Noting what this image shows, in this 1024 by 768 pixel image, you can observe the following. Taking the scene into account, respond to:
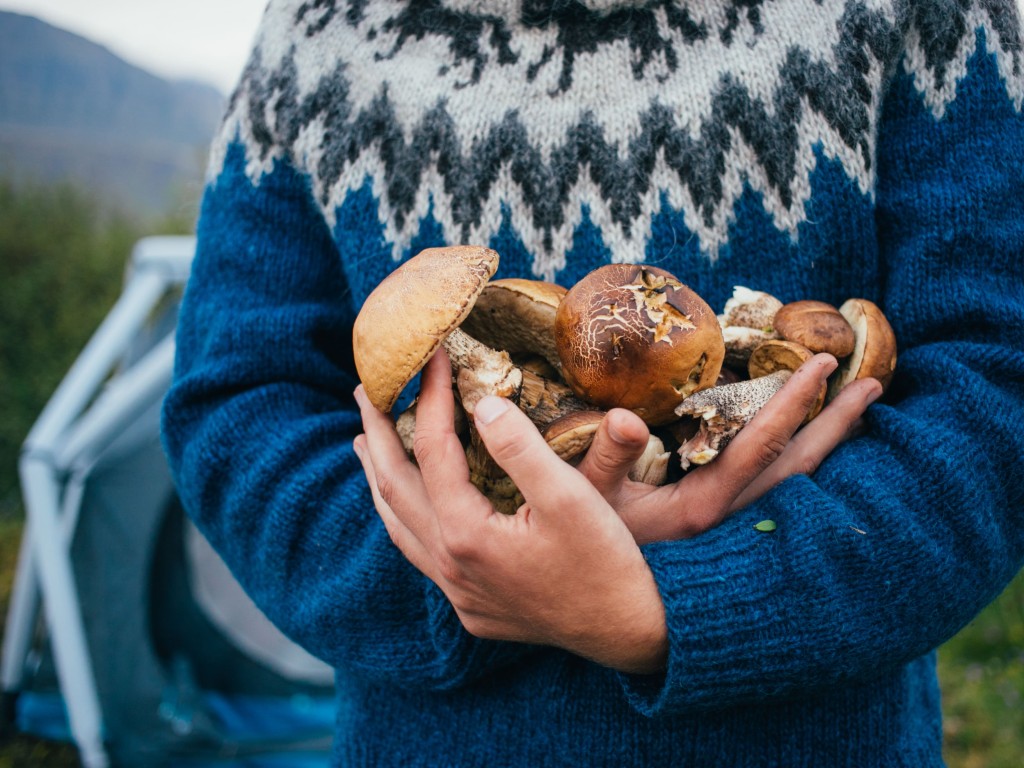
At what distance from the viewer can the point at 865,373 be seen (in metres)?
0.93

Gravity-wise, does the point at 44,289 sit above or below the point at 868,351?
below

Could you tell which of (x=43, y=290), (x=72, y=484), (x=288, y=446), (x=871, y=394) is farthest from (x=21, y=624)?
(x=43, y=290)

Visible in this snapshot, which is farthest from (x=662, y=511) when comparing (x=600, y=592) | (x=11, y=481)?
(x=11, y=481)

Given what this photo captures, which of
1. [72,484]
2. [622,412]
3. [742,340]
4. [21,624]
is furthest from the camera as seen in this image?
[21,624]

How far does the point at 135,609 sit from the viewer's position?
3.53m

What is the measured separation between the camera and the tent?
3047 millimetres

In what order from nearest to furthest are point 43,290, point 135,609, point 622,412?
point 622,412
point 135,609
point 43,290

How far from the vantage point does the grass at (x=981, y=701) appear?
289 centimetres

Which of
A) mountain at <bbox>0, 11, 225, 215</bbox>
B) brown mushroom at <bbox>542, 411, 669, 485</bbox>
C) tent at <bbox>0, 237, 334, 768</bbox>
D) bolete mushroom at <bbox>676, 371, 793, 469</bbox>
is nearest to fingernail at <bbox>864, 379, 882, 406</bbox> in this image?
bolete mushroom at <bbox>676, 371, 793, 469</bbox>

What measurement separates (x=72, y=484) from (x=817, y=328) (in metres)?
3.20

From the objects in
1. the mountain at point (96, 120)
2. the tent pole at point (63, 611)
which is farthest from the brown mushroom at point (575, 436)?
the mountain at point (96, 120)

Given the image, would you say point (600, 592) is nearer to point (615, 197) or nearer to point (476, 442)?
point (476, 442)

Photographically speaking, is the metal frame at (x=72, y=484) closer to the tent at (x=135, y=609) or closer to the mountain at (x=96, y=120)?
the tent at (x=135, y=609)

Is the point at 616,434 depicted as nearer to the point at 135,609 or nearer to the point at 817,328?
the point at 817,328
